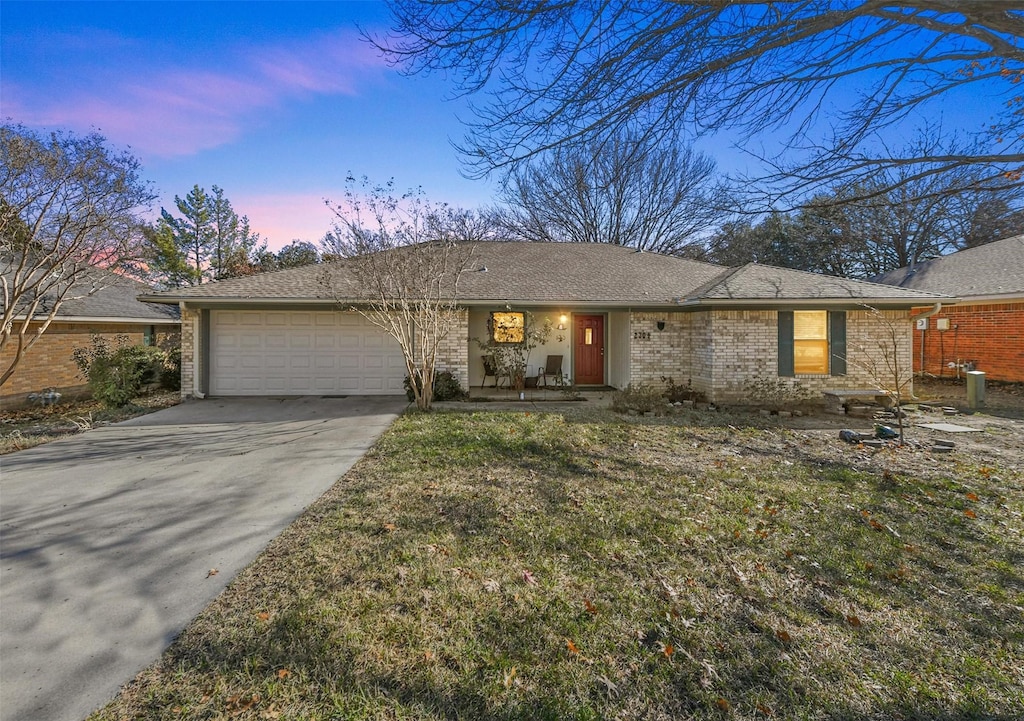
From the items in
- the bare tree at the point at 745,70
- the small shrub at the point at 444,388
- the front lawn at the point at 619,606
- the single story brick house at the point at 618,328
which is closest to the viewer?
the front lawn at the point at 619,606

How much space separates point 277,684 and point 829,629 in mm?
2964

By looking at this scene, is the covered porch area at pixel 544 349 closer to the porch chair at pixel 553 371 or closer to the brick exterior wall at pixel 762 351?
the porch chair at pixel 553 371

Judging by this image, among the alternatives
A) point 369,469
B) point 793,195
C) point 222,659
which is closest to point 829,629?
point 222,659

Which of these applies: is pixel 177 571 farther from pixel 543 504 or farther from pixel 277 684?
pixel 543 504

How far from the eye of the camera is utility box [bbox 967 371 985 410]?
9.75 m

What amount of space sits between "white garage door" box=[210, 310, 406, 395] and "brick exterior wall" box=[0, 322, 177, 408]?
12.4 feet

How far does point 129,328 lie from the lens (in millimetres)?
13547

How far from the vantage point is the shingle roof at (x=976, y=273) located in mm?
12216

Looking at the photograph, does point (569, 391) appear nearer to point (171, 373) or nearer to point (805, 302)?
point (805, 302)

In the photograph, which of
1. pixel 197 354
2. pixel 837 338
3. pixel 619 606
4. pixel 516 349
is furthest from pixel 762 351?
pixel 197 354

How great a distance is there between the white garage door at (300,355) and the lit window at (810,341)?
927 cm

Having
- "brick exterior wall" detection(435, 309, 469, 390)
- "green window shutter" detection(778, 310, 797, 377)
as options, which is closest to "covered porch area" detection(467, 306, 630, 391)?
"brick exterior wall" detection(435, 309, 469, 390)

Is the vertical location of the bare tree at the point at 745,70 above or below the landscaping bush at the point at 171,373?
above

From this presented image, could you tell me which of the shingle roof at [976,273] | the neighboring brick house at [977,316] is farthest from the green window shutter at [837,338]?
the shingle roof at [976,273]
